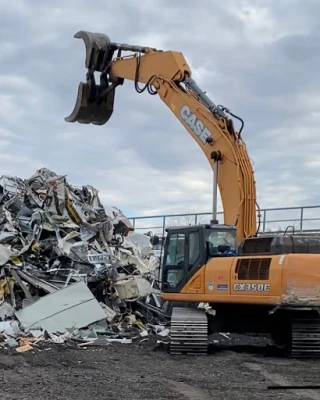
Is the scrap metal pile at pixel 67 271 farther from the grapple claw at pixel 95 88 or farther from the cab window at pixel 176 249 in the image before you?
the grapple claw at pixel 95 88

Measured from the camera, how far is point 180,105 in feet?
40.3

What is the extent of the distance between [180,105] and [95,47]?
214 centimetres

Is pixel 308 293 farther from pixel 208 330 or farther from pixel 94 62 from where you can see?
pixel 94 62

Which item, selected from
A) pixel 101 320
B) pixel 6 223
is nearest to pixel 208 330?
pixel 101 320

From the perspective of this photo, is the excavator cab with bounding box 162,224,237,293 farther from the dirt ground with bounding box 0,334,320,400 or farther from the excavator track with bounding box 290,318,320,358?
the excavator track with bounding box 290,318,320,358

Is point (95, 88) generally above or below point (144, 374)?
above

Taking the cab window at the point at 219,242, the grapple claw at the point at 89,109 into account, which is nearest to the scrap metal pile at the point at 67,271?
the cab window at the point at 219,242

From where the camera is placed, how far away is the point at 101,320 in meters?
13.0

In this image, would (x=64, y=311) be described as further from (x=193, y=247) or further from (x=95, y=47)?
(x=95, y=47)

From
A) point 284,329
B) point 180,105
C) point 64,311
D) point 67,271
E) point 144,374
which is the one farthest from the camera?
point 67,271

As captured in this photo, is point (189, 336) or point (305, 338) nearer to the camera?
point (305, 338)

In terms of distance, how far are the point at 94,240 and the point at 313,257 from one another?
7.09 meters

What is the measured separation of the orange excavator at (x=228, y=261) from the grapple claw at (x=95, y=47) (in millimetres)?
52

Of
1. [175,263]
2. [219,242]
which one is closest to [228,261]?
[219,242]
